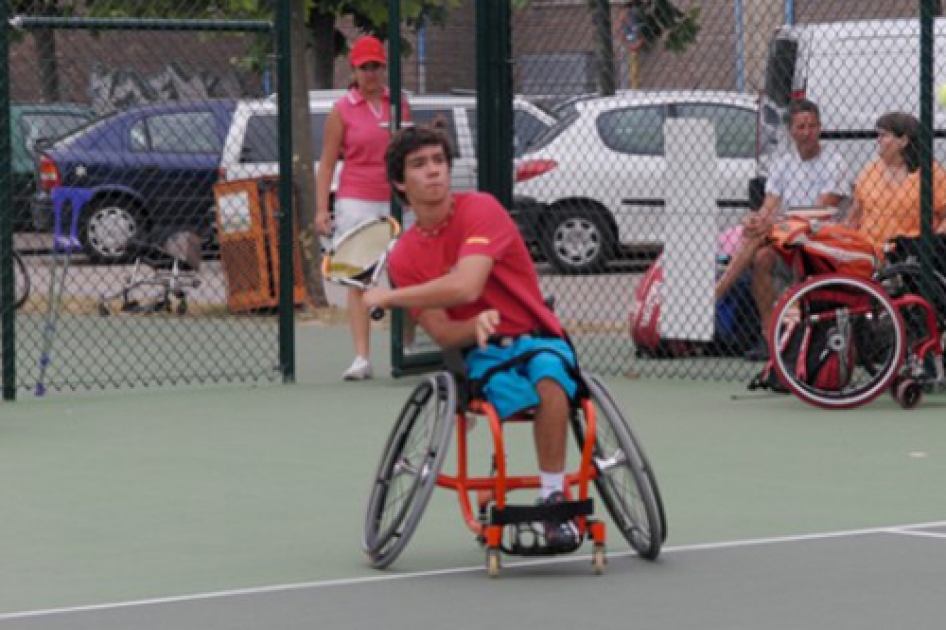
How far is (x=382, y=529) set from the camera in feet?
24.3

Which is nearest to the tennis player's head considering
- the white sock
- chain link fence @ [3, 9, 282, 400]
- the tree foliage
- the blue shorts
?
the blue shorts

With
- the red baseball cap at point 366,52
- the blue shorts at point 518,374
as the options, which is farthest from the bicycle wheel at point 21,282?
the blue shorts at point 518,374

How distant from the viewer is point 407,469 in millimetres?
7383

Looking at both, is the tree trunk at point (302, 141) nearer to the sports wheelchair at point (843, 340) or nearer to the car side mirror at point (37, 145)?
the car side mirror at point (37, 145)

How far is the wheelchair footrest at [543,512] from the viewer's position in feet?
23.6

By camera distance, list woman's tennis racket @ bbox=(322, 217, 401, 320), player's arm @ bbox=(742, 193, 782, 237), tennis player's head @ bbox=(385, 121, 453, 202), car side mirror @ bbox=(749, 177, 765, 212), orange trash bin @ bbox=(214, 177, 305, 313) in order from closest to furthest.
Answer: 1. tennis player's head @ bbox=(385, 121, 453, 202)
2. woman's tennis racket @ bbox=(322, 217, 401, 320)
3. player's arm @ bbox=(742, 193, 782, 237)
4. car side mirror @ bbox=(749, 177, 765, 212)
5. orange trash bin @ bbox=(214, 177, 305, 313)

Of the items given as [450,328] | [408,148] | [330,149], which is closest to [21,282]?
[330,149]

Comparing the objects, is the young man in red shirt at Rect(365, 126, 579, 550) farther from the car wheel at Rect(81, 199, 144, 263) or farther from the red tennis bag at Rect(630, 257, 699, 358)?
the car wheel at Rect(81, 199, 144, 263)

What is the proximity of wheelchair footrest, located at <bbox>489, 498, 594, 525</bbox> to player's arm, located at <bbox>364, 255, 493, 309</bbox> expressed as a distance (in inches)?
24.9

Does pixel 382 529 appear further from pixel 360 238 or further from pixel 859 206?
pixel 859 206

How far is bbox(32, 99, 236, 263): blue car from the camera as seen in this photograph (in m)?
14.7

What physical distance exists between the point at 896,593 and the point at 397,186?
78.2 inches

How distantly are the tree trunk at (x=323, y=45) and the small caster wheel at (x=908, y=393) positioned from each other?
9.08m

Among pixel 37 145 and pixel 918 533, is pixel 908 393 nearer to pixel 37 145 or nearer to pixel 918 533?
pixel 918 533
